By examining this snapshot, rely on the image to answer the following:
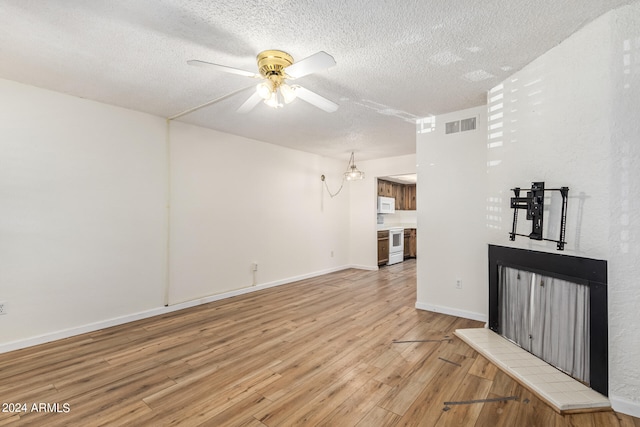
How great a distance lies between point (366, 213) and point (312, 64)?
4.91 metres

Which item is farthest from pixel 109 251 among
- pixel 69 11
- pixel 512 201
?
pixel 512 201

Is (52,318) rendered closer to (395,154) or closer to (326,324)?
(326,324)

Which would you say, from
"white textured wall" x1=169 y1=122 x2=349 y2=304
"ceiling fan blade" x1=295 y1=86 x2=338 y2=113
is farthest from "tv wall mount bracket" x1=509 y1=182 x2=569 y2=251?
"white textured wall" x1=169 y1=122 x2=349 y2=304

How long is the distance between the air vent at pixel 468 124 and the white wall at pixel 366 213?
2.66m

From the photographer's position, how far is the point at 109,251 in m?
3.29

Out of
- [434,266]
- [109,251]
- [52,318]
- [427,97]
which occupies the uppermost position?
[427,97]

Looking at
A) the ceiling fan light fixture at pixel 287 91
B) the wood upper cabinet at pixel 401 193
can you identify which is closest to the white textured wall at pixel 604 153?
the ceiling fan light fixture at pixel 287 91

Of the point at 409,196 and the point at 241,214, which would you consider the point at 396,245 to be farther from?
the point at 241,214

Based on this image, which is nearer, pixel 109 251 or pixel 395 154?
pixel 109 251

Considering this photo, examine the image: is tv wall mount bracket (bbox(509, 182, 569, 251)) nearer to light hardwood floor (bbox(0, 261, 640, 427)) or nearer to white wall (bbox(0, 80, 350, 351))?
light hardwood floor (bbox(0, 261, 640, 427))

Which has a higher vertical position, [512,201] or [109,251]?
[512,201]

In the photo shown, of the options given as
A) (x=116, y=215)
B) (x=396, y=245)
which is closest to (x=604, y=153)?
(x=116, y=215)

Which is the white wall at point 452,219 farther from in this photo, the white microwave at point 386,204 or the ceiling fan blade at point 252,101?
the white microwave at point 386,204

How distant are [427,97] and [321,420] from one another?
306 cm
